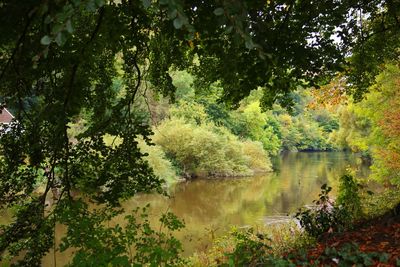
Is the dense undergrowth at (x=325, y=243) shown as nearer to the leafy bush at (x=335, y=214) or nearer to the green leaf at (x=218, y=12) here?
the leafy bush at (x=335, y=214)

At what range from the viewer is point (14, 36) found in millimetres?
2619

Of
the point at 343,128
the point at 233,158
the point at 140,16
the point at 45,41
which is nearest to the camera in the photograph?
the point at 45,41

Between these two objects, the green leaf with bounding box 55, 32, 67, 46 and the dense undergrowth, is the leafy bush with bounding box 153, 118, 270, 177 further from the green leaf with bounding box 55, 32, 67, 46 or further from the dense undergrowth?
the green leaf with bounding box 55, 32, 67, 46

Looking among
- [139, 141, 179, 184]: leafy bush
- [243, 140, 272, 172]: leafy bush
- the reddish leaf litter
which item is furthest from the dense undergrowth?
[243, 140, 272, 172]: leafy bush

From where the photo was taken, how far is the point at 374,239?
A: 15.7 ft

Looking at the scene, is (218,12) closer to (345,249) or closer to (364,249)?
(345,249)

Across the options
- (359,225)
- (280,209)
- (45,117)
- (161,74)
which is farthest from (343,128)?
(45,117)

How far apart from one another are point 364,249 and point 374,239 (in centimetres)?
65

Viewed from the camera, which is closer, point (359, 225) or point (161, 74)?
point (161, 74)

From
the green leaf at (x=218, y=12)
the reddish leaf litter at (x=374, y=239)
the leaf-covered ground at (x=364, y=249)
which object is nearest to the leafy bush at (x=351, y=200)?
the reddish leaf litter at (x=374, y=239)

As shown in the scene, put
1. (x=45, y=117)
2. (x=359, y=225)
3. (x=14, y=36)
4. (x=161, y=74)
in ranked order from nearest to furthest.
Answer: (x=14, y=36) < (x=45, y=117) < (x=161, y=74) < (x=359, y=225)

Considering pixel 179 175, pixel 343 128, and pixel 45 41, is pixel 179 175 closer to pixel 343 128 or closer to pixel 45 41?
pixel 343 128

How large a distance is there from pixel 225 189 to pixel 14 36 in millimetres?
19909

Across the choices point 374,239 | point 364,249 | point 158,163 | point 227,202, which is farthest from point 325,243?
point 158,163
